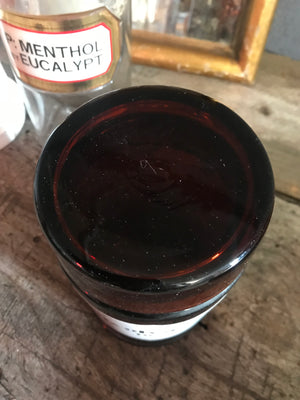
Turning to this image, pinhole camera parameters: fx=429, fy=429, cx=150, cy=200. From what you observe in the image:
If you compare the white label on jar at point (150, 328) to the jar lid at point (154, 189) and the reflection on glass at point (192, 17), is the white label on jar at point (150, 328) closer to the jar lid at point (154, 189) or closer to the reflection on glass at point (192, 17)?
the jar lid at point (154, 189)

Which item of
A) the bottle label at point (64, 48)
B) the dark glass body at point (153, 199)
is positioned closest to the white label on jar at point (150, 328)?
the dark glass body at point (153, 199)

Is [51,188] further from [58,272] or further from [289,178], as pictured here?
[289,178]

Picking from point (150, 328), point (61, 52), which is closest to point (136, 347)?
point (150, 328)

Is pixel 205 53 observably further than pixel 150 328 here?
Yes

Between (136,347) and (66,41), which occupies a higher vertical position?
(66,41)

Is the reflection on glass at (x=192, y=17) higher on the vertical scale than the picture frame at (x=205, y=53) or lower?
higher

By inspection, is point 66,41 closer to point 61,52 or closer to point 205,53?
point 61,52

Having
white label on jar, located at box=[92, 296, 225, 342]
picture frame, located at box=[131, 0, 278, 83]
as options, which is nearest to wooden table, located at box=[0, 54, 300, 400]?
white label on jar, located at box=[92, 296, 225, 342]
